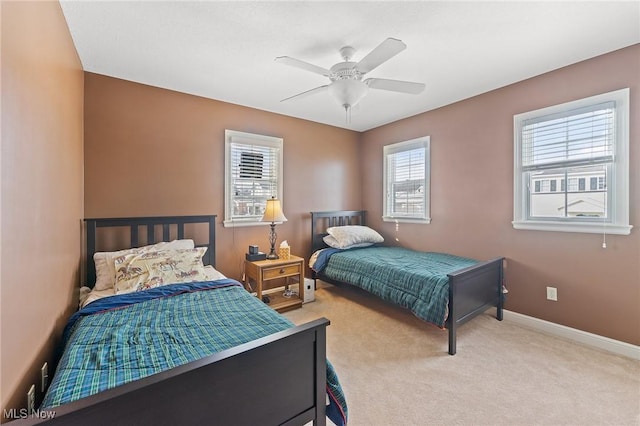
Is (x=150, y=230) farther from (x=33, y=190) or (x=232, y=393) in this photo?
(x=232, y=393)

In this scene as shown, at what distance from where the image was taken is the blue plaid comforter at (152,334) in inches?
44.9

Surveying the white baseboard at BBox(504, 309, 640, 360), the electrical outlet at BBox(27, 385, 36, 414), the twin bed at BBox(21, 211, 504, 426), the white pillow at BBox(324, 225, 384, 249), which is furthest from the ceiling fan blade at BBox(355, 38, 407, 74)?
the white baseboard at BBox(504, 309, 640, 360)

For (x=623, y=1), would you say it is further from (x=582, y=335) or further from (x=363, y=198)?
(x=363, y=198)

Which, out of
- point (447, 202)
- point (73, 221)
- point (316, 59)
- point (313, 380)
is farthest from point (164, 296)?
point (447, 202)

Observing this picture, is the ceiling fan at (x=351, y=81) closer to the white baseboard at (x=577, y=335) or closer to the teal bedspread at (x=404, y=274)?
the teal bedspread at (x=404, y=274)

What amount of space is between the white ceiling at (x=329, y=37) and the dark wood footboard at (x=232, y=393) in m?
1.99

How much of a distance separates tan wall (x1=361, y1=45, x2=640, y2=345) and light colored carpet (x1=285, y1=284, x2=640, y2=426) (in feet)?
1.27

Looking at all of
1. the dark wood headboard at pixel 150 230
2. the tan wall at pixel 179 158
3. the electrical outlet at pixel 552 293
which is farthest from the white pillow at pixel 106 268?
the electrical outlet at pixel 552 293

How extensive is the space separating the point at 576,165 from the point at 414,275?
180 centimetres

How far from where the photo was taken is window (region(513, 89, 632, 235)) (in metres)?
2.32

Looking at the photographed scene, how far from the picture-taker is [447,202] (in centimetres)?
361

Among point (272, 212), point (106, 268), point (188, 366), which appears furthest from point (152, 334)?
point (272, 212)

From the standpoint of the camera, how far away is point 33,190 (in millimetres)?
1320

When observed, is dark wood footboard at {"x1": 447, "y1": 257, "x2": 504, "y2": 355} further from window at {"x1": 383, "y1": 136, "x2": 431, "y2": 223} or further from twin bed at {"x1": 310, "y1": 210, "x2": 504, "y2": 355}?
window at {"x1": 383, "y1": 136, "x2": 431, "y2": 223}
